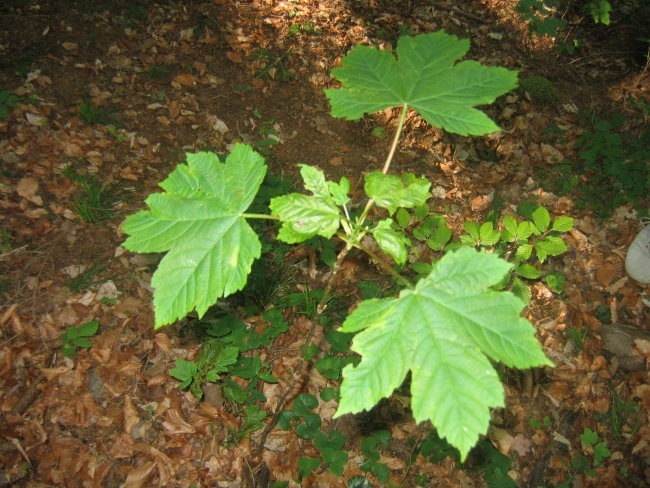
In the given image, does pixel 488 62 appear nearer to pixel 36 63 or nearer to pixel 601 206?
pixel 601 206

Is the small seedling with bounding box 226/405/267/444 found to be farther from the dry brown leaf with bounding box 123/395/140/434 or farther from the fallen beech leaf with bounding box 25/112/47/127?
the fallen beech leaf with bounding box 25/112/47/127

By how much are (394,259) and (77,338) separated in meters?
2.66

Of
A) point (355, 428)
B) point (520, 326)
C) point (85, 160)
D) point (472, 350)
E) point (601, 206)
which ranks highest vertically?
point (520, 326)

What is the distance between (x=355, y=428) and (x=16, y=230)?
319 cm

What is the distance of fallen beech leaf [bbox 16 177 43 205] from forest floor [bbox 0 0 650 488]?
1cm

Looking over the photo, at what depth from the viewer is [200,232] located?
1682 millimetres

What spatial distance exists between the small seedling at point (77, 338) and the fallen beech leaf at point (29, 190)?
1.27m

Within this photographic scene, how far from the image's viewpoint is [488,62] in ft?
19.5

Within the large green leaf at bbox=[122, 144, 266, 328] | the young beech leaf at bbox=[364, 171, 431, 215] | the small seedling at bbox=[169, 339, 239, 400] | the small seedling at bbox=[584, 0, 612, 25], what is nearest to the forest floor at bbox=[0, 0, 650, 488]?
the small seedling at bbox=[169, 339, 239, 400]

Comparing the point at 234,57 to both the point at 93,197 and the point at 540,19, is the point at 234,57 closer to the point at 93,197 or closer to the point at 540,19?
the point at 93,197

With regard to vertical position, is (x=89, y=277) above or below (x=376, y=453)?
above

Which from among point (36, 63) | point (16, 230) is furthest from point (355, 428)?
point (36, 63)

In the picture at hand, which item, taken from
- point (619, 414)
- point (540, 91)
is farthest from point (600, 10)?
point (619, 414)

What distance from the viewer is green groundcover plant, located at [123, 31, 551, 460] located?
141 centimetres
